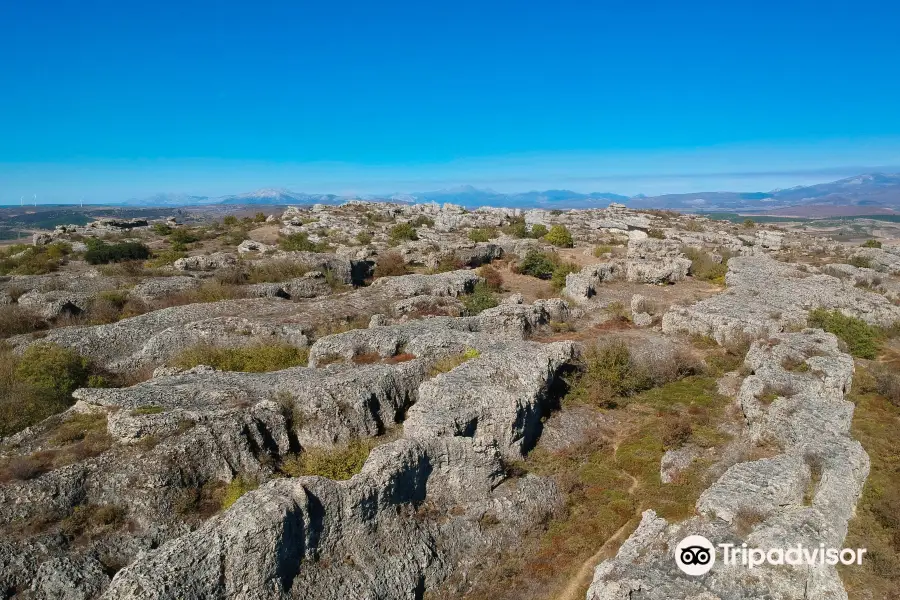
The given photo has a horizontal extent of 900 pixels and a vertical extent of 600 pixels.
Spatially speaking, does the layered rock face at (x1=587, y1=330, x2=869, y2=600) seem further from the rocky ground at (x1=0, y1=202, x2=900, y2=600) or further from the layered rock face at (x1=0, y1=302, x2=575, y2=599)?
the layered rock face at (x1=0, y1=302, x2=575, y2=599)

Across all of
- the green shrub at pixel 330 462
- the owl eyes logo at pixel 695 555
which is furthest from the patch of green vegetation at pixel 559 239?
the owl eyes logo at pixel 695 555

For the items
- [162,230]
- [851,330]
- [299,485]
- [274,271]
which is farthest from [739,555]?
[162,230]

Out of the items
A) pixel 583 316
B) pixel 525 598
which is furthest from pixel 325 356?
pixel 583 316

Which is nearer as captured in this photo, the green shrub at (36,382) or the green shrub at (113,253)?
the green shrub at (36,382)

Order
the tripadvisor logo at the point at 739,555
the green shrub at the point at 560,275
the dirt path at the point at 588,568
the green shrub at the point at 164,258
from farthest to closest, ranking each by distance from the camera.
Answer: the green shrub at the point at 164,258 < the green shrub at the point at 560,275 < the dirt path at the point at 588,568 < the tripadvisor logo at the point at 739,555

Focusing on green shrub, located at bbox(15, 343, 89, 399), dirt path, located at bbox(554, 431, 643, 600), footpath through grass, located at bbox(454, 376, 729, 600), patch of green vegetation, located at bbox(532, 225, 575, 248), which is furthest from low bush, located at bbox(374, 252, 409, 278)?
dirt path, located at bbox(554, 431, 643, 600)

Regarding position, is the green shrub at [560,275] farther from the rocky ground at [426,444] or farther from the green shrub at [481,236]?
the green shrub at [481,236]
